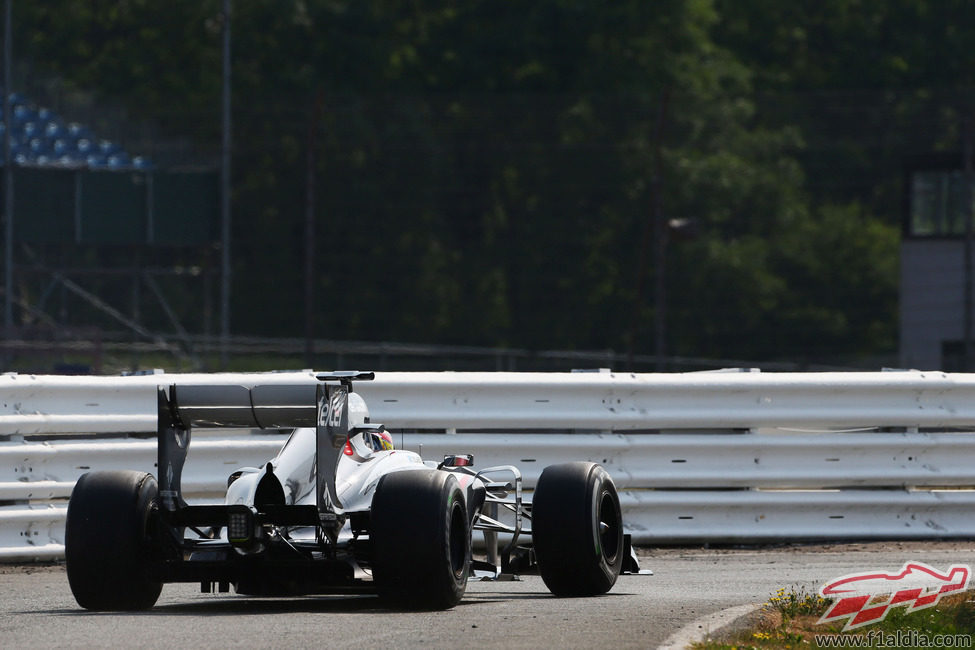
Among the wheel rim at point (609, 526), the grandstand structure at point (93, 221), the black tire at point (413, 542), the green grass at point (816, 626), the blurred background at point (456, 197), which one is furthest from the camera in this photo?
the grandstand structure at point (93, 221)

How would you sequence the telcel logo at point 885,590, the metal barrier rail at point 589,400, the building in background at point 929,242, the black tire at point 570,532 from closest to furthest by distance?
1. the telcel logo at point 885,590
2. the black tire at point 570,532
3. the metal barrier rail at point 589,400
4. the building in background at point 929,242

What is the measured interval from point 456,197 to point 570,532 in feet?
88.2

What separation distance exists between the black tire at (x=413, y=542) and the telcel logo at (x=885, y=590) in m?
1.56

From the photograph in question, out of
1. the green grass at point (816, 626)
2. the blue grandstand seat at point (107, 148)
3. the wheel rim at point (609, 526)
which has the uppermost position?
the blue grandstand seat at point (107, 148)

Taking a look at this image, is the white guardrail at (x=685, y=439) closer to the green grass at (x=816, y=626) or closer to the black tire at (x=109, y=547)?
the black tire at (x=109, y=547)


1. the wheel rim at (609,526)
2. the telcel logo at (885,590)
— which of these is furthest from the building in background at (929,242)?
the wheel rim at (609,526)

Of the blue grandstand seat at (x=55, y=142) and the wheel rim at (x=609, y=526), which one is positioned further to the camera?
the blue grandstand seat at (x=55, y=142)

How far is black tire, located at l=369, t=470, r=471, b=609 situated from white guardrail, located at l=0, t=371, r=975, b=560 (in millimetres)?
2996

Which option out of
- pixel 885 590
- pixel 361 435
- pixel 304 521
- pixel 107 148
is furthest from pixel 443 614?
pixel 107 148

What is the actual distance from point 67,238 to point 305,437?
24.9 m

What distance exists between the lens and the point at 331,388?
817cm

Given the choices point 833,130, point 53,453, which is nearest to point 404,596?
point 53,453

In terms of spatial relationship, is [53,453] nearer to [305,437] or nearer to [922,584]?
[305,437]

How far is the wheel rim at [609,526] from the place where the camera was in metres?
8.88
